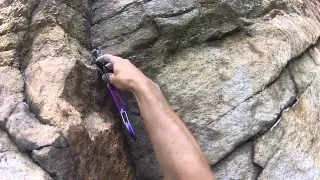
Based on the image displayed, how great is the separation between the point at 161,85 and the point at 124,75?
13.5 inches

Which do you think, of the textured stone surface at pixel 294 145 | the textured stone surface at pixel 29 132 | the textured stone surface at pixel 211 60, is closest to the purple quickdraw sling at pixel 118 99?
the textured stone surface at pixel 211 60

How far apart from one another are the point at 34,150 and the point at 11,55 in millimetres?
581

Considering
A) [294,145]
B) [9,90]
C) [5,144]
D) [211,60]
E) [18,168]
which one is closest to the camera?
[18,168]

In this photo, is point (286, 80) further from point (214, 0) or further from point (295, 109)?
point (214, 0)

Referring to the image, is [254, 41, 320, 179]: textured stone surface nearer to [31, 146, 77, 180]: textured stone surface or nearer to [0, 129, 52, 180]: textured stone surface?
[31, 146, 77, 180]: textured stone surface

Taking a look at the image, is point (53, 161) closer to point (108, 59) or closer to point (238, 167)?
point (108, 59)

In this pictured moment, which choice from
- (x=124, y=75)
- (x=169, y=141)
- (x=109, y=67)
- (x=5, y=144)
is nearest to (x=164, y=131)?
(x=169, y=141)

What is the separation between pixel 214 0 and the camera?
120 inches

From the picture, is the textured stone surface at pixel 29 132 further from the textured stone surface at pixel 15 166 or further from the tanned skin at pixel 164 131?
the tanned skin at pixel 164 131

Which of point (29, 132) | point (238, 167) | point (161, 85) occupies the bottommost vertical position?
point (238, 167)

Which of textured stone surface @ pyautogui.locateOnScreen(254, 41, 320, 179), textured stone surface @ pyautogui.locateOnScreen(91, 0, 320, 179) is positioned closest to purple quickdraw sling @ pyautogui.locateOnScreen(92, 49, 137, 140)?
Result: textured stone surface @ pyautogui.locateOnScreen(91, 0, 320, 179)

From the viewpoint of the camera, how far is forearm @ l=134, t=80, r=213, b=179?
2297mm

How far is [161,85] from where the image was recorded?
2.82 meters

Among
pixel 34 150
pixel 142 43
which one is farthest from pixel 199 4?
pixel 34 150
